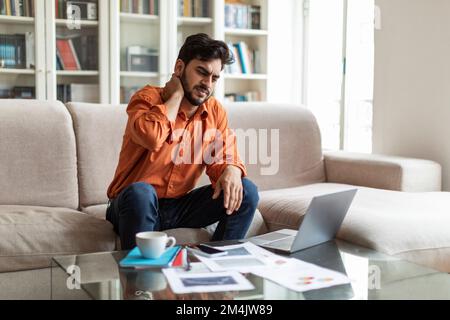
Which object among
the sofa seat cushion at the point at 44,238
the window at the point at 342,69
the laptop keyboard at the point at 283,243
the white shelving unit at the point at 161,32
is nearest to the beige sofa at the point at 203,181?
the sofa seat cushion at the point at 44,238

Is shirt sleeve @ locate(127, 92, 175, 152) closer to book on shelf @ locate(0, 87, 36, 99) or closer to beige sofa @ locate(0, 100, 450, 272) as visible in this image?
beige sofa @ locate(0, 100, 450, 272)

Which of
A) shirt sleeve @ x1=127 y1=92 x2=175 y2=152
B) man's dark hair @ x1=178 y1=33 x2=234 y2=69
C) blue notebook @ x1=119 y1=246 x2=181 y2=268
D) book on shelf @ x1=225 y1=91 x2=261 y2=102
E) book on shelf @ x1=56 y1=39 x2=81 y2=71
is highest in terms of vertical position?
book on shelf @ x1=56 y1=39 x2=81 y2=71

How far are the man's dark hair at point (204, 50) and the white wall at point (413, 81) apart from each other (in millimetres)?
1366

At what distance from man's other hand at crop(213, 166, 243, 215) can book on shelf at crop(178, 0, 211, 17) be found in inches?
91.1

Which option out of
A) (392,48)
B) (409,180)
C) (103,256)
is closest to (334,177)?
(409,180)

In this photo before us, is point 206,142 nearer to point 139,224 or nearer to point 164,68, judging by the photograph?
point 139,224

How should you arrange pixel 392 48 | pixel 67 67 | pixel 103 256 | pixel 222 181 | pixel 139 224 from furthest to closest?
pixel 67 67 → pixel 392 48 → pixel 222 181 → pixel 139 224 → pixel 103 256

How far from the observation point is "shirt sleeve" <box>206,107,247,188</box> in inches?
81.7

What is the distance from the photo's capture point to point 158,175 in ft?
6.68

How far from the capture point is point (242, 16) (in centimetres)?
422

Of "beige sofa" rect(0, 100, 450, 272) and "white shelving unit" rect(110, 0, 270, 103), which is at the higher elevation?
"white shelving unit" rect(110, 0, 270, 103)

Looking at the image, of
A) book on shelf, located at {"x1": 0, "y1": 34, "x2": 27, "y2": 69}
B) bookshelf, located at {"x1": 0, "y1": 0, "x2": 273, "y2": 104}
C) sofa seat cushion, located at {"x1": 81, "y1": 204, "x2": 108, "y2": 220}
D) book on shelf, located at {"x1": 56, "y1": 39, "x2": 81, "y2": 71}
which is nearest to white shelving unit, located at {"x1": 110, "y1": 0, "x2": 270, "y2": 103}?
bookshelf, located at {"x1": 0, "y1": 0, "x2": 273, "y2": 104}

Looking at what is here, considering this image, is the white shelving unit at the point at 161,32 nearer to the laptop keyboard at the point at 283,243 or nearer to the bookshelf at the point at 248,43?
the bookshelf at the point at 248,43

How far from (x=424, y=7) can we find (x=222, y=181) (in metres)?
1.68
